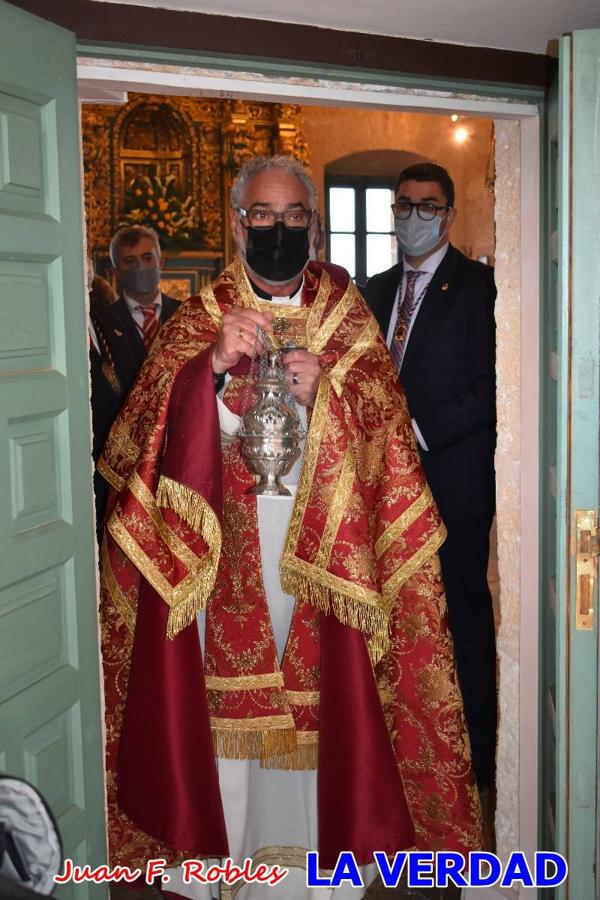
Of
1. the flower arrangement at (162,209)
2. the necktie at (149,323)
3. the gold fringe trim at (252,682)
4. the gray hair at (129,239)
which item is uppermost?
the flower arrangement at (162,209)

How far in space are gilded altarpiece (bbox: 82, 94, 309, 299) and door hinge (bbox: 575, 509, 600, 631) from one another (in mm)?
8056

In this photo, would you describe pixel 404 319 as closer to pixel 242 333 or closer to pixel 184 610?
pixel 242 333

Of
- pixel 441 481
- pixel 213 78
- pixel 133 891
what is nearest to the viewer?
pixel 213 78

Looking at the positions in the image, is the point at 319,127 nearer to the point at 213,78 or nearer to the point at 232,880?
the point at 213,78

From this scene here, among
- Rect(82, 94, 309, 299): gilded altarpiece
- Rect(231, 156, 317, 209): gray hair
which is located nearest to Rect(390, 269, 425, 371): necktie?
Rect(231, 156, 317, 209): gray hair

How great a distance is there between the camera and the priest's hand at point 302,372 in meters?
2.86

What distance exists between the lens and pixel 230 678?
316 cm

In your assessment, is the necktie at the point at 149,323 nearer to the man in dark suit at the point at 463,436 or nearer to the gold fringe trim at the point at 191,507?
the man in dark suit at the point at 463,436

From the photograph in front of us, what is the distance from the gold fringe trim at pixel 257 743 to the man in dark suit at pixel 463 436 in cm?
122

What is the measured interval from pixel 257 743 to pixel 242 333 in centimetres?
128

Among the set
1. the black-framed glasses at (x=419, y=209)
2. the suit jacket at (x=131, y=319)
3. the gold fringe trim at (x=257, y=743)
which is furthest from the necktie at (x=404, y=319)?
the gold fringe trim at (x=257, y=743)

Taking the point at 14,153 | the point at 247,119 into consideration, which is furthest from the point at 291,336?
the point at 247,119

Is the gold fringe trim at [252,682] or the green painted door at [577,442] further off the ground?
the green painted door at [577,442]

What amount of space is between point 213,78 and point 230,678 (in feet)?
5.82
